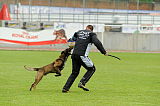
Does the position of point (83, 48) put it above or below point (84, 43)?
below

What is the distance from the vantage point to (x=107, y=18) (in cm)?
4975

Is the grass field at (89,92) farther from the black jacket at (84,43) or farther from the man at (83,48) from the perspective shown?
the black jacket at (84,43)

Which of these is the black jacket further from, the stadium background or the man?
the stadium background

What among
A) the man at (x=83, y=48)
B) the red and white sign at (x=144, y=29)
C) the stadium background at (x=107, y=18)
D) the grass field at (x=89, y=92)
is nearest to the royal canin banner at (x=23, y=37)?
the stadium background at (x=107, y=18)

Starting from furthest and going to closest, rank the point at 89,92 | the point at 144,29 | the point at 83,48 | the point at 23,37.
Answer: the point at 144,29
the point at 23,37
the point at 89,92
the point at 83,48

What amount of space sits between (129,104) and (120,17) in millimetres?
38172

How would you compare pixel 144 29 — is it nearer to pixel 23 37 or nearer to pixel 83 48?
pixel 23 37

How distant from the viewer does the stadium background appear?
43.0 m

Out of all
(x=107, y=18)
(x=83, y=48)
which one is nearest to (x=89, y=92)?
(x=83, y=48)

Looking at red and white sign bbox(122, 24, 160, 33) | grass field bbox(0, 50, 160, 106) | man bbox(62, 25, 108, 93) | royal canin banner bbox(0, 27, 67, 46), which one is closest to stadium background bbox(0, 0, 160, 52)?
red and white sign bbox(122, 24, 160, 33)

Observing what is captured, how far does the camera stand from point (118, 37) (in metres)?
43.7

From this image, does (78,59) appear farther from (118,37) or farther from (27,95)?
(118,37)

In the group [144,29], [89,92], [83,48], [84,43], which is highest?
[84,43]

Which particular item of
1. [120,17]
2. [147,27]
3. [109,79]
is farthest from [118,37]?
[109,79]
